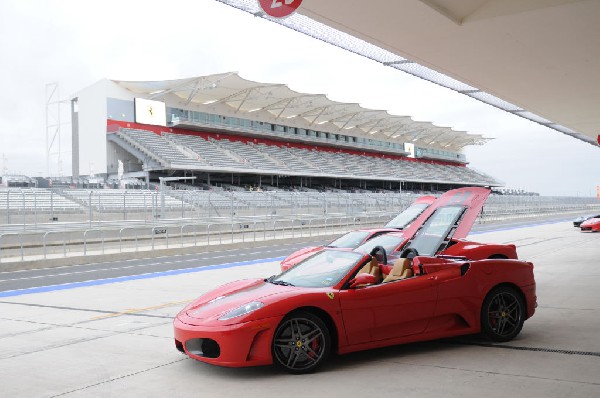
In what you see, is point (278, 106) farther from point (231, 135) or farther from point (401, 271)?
point (401, 271)

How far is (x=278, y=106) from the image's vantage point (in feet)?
213

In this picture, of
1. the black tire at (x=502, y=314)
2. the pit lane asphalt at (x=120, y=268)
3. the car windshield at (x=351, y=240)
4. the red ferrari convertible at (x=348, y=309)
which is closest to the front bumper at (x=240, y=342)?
the red ferrari convertible at (x=348, y=309)

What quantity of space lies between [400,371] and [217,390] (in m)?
1.66

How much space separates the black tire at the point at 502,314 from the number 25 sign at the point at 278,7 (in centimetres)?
382

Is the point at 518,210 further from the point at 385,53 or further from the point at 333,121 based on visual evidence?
the point at 385,53

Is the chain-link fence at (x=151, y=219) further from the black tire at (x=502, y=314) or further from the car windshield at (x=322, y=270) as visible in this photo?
the black tire at (x=502, y=314)

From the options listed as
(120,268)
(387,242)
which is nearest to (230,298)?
(387,242)

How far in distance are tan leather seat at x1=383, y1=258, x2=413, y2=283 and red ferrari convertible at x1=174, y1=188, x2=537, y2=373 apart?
0.01m

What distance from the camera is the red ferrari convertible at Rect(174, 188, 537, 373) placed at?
209 inches

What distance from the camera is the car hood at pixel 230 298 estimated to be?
558 centimetres

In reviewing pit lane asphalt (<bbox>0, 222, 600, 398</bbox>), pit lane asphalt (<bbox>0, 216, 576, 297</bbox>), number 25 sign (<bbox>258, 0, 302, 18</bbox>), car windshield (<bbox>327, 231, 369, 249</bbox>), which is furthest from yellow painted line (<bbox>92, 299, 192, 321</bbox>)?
pit lane asphalt (<bbox>0, 216, 576, 297</bbox>)

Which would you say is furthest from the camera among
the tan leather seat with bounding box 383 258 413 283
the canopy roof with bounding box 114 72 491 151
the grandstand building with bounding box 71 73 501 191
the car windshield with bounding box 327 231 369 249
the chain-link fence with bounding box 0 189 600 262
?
the canopy roof with bounding box 114 72 491 151

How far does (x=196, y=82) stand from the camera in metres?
53.5

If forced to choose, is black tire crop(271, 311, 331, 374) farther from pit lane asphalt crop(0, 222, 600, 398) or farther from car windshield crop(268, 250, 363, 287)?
car windshield crop(268, 250, 363, 287)
